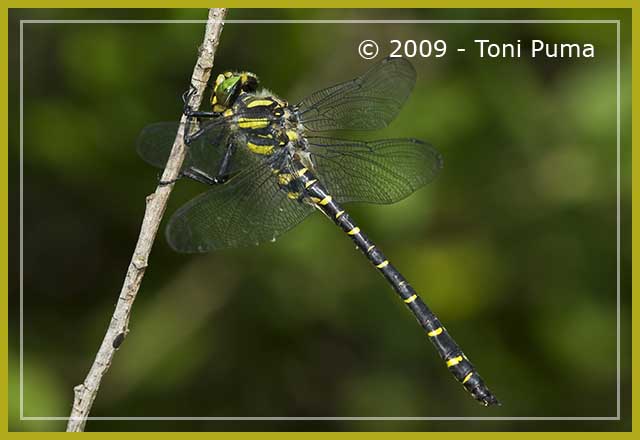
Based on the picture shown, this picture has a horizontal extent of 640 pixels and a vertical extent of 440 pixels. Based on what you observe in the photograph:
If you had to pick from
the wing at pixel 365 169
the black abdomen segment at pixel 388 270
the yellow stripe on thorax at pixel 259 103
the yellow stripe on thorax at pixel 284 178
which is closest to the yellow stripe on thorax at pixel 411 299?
the black abdomen segment at pixel 388 270

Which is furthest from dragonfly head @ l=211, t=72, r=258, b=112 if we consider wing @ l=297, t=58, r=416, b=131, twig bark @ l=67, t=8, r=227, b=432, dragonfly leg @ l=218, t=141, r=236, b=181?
twig bark @ l=67, t=8, r=227, b=432

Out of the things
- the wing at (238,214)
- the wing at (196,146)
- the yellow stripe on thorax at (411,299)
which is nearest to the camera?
the wing at (238,214)

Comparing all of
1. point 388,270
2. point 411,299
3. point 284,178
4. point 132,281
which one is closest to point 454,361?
point 411,299

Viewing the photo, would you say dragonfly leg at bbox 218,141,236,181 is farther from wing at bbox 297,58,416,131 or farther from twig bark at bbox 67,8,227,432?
twig bark at bbox 67,8,227,432

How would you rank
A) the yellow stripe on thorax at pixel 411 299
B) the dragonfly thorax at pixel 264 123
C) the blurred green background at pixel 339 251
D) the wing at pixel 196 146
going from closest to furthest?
1. the wing at pixel 196 146
2. the dragonfly thorax at pixel 264 123
3. the yellow stripe on thorax at pixel 411 299
4. the blurred green background at pixel 339 251

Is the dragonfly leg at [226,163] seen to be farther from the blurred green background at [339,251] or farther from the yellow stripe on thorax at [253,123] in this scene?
the blurred green background at [339,251]

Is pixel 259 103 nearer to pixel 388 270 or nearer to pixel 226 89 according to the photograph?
pixel 226 89

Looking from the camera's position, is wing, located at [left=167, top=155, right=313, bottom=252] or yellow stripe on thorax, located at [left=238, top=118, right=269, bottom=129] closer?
wing, located at [left=167, top=155, right=313, bottom=252]

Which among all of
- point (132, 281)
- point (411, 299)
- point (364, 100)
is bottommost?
point (411, 299)
